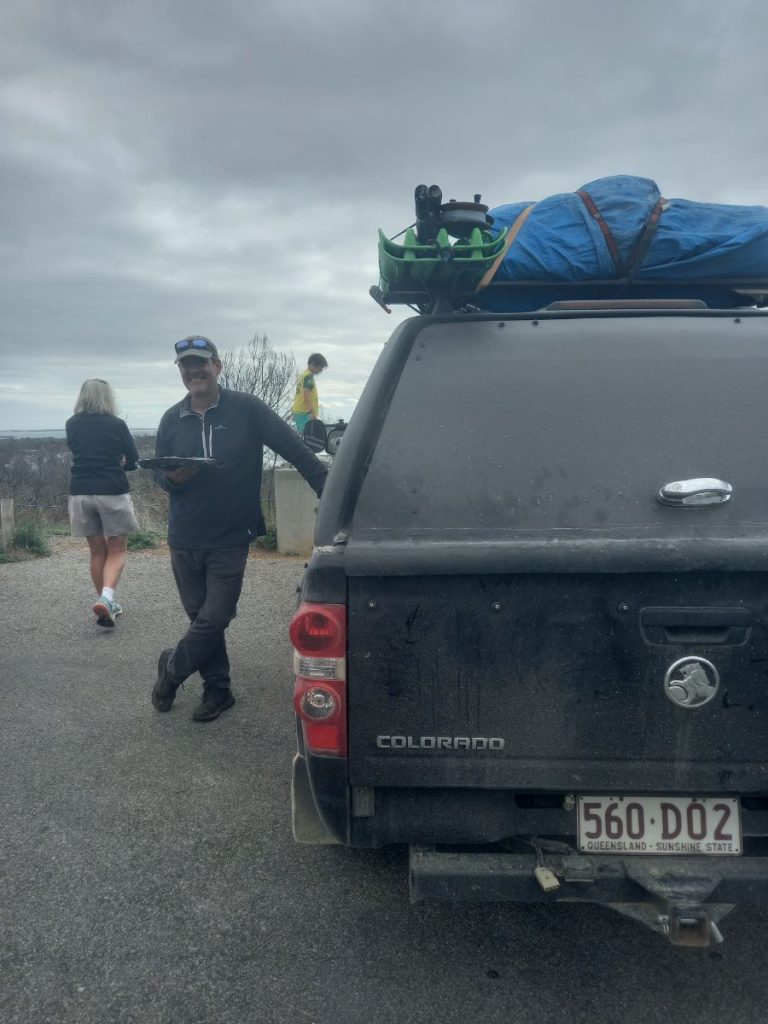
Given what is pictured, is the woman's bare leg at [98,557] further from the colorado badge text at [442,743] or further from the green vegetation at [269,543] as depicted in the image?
the colorado badge text at [442,743]

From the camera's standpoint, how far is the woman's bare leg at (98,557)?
673 centimetres

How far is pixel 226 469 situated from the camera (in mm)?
4457

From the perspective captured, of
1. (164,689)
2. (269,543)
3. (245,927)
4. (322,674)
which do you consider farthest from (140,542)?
(322,674)

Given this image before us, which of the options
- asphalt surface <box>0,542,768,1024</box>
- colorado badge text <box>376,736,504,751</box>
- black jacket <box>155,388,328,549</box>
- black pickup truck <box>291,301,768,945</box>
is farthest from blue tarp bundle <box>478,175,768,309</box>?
asphalt surface <box>0,542,768,1024</box>

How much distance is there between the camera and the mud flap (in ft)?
8.19

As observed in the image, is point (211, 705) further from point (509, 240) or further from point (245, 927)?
point (509, 240)

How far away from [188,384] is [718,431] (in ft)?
9.76

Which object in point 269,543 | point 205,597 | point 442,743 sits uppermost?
point 442,743

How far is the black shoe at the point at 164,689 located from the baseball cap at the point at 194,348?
1.70m

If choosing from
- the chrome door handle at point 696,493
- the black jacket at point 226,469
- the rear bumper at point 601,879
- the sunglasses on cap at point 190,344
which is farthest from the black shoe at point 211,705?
the chrome door handle at point 696,493

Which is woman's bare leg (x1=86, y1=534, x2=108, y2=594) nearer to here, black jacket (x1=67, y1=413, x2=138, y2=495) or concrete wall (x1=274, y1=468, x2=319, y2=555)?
black jacket (x1=67, y1=413, x2=138, y2=495)

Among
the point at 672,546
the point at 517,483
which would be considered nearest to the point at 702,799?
the point at 672,546

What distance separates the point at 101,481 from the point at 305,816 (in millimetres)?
4674

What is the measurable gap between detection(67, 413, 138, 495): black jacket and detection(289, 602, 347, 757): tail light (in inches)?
187
